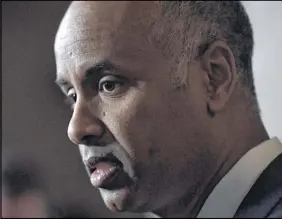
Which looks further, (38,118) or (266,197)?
(38,118)

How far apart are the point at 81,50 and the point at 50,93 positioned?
0.40 ft

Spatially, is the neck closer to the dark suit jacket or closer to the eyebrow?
the dark suit jacket

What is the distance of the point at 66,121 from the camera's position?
754 mm

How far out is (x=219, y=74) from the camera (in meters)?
0.70

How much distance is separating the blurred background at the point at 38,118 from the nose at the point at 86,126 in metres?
0.06

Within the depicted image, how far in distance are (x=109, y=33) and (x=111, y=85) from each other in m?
0.08

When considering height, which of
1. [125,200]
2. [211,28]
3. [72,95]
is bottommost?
[125,200]

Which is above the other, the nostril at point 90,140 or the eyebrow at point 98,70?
the eyebrow at point 98,70

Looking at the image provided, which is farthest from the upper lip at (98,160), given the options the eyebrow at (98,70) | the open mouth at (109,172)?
the eyebrow at (98,70)

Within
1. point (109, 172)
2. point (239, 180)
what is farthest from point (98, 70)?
point (239, 180)

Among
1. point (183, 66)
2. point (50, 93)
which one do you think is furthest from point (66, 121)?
point (183, 66)

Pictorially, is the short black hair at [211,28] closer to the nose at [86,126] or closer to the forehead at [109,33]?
the forehead at [109,33]

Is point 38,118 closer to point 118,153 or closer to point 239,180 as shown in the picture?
point 118,153

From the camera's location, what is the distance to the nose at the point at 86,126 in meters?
0.70
